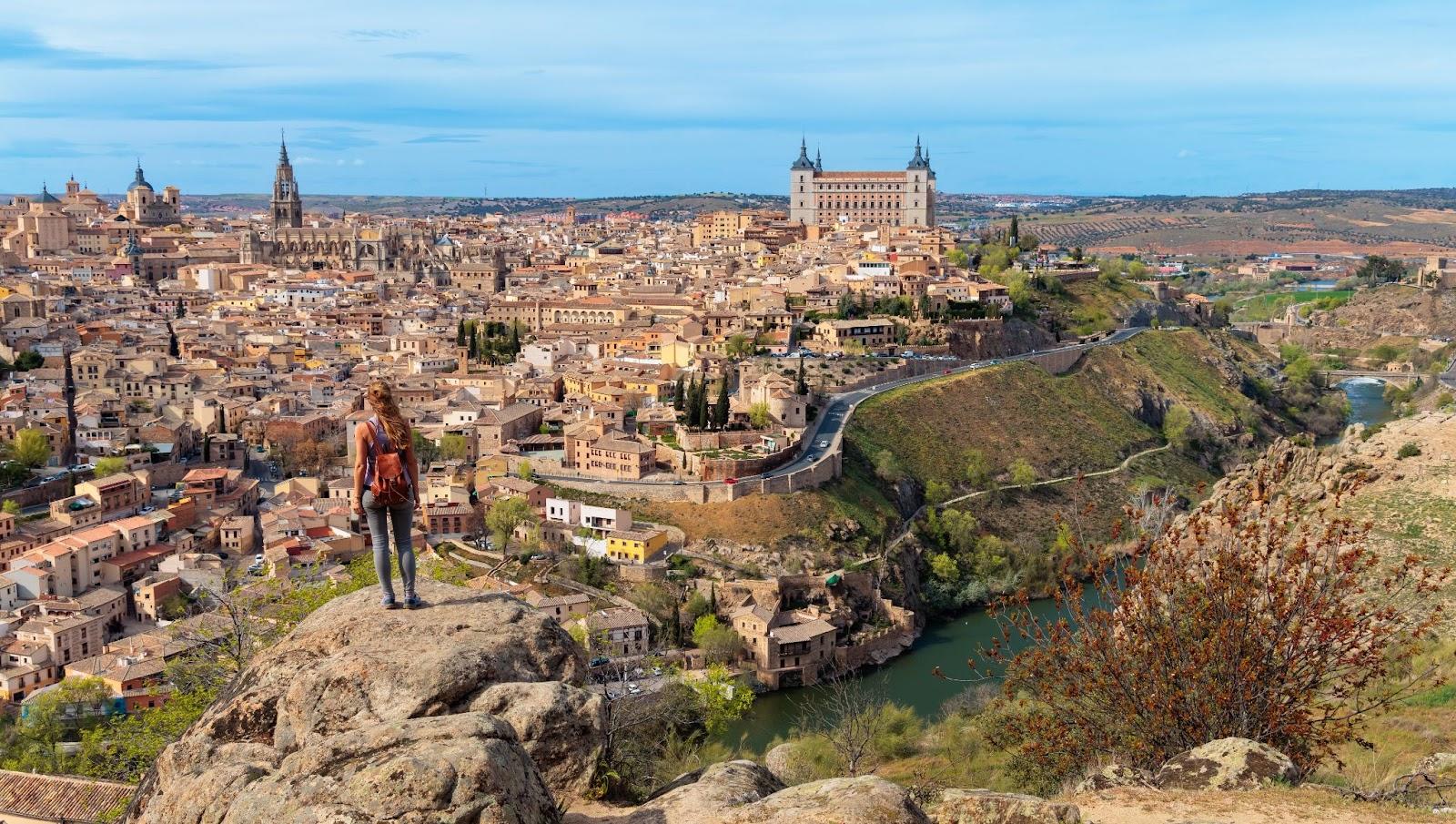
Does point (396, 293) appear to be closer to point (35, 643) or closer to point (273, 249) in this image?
point (273, 249)

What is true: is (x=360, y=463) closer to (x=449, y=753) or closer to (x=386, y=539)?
(x=386, y=539)

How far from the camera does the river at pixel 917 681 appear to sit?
2541 centimetres

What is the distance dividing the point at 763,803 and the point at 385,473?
109 inches

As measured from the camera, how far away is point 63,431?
3591 centimetres

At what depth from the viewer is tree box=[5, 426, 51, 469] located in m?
33.7

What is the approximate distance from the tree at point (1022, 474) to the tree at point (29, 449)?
26617mm

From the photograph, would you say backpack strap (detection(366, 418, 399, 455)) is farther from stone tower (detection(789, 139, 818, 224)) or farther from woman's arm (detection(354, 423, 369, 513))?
stone tower (detection(789, 139, 818, 224))

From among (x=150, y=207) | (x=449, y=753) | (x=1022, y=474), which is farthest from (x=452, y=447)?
(x=150, y=207)

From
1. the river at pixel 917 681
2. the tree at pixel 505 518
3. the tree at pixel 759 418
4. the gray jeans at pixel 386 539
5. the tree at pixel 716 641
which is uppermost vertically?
the gray jeans at pixel 386 539

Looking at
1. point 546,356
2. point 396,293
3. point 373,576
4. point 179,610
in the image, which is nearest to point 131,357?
point 546,356

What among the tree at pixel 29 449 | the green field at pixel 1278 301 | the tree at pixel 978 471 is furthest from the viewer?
the green field at pixel 1278 301

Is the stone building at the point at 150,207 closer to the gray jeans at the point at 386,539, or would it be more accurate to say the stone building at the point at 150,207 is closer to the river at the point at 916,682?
the river at the point at 916,682

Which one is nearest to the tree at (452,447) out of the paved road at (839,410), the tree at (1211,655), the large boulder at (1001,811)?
the paved road at (839,410)

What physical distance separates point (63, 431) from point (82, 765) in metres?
22.2
